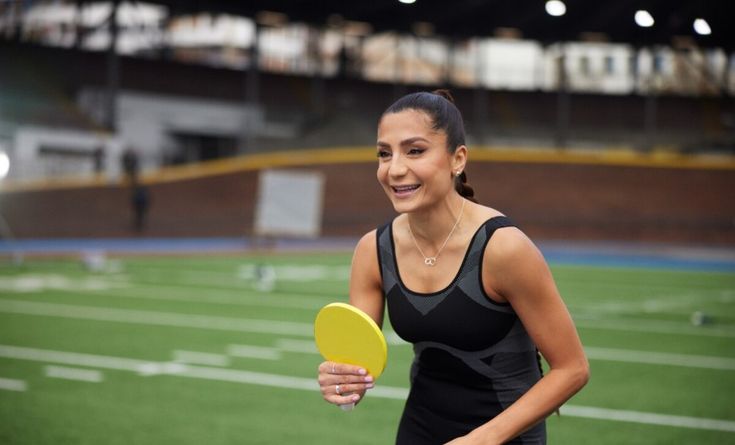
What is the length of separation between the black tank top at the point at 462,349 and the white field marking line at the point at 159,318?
9396mm

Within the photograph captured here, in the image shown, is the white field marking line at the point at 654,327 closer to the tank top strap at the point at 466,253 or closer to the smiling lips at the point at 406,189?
the tank top strap at the point at 466,253

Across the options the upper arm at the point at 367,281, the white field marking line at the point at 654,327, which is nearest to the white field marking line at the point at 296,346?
the white field marking line at the point at 654,327

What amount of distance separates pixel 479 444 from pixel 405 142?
1.01 m

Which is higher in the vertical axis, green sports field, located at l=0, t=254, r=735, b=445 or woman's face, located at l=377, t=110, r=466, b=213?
woman's face, located at l=377, t=110, r=466, b=213

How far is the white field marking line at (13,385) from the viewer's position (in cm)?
912

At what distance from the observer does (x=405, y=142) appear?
3279 millimetres

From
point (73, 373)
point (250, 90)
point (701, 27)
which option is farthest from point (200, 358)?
point (250, 90)

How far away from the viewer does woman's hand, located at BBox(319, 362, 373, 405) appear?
10.7ft

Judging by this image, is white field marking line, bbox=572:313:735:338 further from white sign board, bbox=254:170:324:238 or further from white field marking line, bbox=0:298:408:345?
white sign board, bbox=254:170:324:238

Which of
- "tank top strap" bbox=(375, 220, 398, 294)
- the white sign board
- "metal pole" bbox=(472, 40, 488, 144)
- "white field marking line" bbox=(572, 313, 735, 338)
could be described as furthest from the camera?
"metal pole" bbox=(472, 40, 488, 144)

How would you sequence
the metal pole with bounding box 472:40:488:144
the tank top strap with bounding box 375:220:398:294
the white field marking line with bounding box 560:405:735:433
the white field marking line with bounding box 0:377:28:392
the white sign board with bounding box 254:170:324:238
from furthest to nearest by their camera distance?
the metal pole with bounding box 472:40:488:144, the white sign board with bounding box 254:170:324:238, the white field marking line with bounding box 0:377:28:392, the white field marking line with bounding box 560:405:735:433, the tank top strap with bounding box 375:220:398:294

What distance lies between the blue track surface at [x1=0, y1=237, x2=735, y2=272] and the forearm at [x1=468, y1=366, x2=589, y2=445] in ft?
79.7

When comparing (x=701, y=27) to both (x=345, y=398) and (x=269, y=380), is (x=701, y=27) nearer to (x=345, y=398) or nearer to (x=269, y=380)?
(x=269, y=380)

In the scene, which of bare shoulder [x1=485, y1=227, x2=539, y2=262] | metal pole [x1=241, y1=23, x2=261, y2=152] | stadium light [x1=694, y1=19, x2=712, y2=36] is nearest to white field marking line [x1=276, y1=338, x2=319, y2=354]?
stadium light [x1=694, y1=19, x2=712, y2=36]
